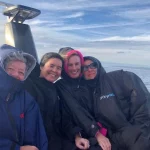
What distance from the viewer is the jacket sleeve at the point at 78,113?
3008mm

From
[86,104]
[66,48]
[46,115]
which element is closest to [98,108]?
[86,104]

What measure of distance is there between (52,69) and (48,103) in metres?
0.42

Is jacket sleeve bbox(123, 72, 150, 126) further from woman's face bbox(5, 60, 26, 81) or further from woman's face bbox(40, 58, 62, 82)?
woman's face bbox(5, 60, 26, 81)

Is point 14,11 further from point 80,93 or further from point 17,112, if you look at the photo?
point 17,112

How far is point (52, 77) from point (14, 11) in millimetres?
1665

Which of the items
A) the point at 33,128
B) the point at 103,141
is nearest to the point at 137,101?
the point at 103,141

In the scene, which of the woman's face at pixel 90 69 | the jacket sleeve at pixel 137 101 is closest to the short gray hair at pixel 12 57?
the woman's face at pixel 90 69

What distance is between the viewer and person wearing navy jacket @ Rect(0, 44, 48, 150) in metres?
2.24

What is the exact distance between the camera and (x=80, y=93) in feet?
10.7

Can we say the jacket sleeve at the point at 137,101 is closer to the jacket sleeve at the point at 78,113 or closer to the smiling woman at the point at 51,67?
the jacket sleeve at the point at 78,113

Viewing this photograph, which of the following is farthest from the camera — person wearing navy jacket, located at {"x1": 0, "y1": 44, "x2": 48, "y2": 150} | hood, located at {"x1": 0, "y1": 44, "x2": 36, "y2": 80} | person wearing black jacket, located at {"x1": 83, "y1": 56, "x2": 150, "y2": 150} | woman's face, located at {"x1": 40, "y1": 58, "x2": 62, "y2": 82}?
woman's face, located at {"x1": 40, "y1": 58, "x2": 62, "y2": 82}

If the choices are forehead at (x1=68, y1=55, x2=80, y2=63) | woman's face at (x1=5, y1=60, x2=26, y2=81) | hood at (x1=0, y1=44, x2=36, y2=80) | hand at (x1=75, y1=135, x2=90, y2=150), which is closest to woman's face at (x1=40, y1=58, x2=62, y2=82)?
forehead at (x1=68, y1=55, x2=80, y2=63)

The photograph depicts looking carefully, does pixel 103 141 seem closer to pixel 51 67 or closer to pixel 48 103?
pixel 48 103

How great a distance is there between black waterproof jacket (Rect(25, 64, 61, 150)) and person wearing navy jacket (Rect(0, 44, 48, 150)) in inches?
→ 19.5
